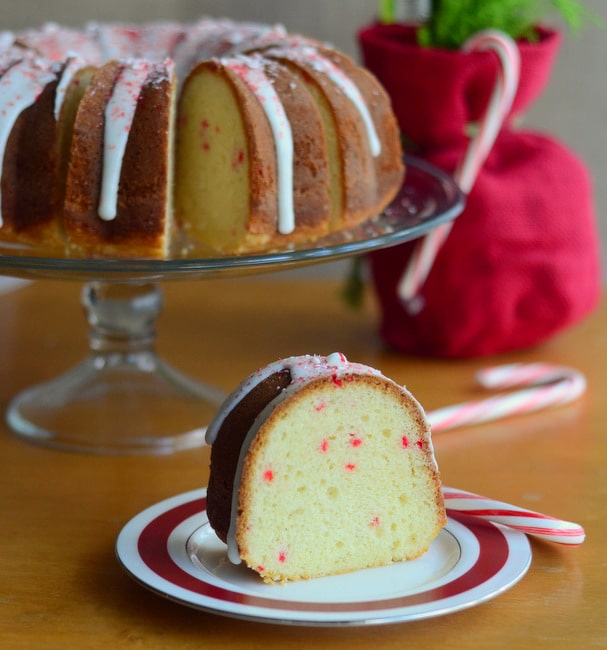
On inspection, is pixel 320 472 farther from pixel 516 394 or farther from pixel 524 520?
pixel 516 394

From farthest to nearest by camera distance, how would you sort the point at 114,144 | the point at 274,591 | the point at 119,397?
the point at 119,397 → the point at 114,144 → the point at 274,591

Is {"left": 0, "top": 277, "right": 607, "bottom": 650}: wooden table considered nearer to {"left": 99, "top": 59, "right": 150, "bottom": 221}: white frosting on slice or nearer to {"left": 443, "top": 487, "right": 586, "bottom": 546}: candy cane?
{"left": 443, "top": 487, "right": 586, "bottom": 546}: candy cane

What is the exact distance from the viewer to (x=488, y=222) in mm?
1208

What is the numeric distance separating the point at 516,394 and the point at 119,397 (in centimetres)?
38

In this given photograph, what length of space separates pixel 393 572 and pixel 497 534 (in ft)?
0.27

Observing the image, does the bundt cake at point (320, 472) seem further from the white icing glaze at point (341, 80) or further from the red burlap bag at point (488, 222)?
the red burlap bag at point (488, 222)

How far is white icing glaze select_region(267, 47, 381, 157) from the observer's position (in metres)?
0.99

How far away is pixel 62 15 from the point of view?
1.57 meters

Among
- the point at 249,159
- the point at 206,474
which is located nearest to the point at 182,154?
the point at 249,159

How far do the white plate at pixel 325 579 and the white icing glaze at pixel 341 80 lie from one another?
0.35 metres

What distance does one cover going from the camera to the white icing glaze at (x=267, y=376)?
2.34ft

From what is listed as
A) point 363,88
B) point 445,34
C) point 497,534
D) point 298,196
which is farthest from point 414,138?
point 497,534

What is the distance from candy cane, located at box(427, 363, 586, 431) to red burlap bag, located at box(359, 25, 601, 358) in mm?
61

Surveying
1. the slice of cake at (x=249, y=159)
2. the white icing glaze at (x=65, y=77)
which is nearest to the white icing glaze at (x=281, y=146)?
the slice of cake at (x=249, y=159)
